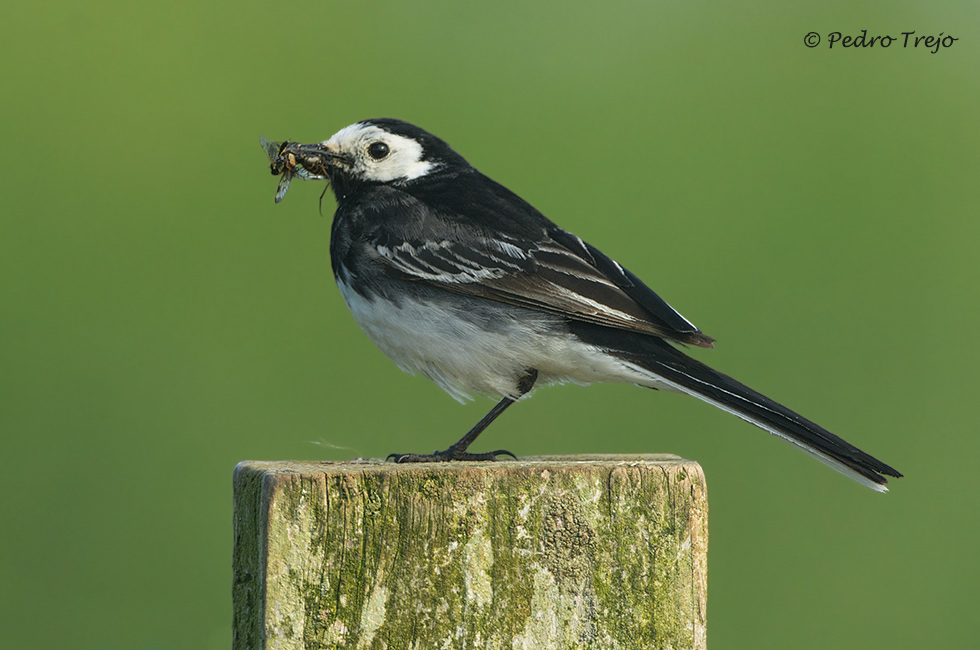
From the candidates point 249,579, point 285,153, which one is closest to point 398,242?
point 285,153

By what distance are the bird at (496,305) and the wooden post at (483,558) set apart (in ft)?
4.15

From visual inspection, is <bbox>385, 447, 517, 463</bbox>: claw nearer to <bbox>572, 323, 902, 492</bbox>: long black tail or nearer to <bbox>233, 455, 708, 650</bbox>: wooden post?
<bbox>572, 323, 902, 492</bbox>: long black tail

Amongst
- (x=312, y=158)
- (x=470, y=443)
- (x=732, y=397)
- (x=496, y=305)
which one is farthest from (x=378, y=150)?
(x=732, y=397)

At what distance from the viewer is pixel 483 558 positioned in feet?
8.43

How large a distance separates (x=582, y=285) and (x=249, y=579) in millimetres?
2079

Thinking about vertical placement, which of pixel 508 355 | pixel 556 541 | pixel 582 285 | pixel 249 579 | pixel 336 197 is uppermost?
pixel 336 197

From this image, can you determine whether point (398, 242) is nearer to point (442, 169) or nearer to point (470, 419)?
point (442, 169)

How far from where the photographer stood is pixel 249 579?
9.43 ft

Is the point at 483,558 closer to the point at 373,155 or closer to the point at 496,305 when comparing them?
the point at 496,305

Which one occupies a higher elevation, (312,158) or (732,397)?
(312,158)

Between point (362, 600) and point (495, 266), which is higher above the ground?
point (495, 266)

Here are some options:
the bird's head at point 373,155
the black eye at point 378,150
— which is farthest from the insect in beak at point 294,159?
the black eye at point 378,150

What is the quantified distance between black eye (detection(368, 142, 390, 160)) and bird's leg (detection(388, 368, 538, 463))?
1.55m

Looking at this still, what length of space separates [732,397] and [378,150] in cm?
252
